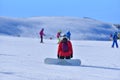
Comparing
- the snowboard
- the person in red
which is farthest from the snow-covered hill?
the snowboard

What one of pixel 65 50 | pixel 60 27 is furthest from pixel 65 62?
pixel 60 27

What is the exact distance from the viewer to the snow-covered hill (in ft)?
410

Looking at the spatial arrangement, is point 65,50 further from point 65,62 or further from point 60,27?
point 60,27

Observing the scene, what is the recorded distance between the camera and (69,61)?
16.0 metres

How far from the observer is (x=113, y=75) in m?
12.9

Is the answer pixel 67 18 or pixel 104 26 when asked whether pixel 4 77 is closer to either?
pixel 104 26

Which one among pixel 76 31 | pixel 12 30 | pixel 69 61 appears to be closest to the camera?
pixel 69 61

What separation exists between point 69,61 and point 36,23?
430 ft

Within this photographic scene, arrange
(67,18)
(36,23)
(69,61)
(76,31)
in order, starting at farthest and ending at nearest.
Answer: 1. (67,18)
2. (36,23)
3. (76,31)
4. (69,61)

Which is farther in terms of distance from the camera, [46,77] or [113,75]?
[113,75]

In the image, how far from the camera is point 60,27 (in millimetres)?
141375

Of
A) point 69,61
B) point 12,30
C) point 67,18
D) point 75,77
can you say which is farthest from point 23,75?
point 67,18

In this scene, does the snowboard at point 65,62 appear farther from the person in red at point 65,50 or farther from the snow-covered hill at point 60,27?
the snow-covered hill at point 60,27

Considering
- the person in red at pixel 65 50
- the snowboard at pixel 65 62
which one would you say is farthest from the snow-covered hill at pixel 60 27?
the snowboard at pixel 65 62
